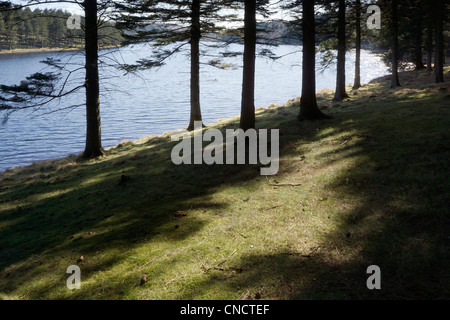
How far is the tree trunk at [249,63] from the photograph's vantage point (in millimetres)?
11148

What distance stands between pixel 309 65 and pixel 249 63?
8.21 feet

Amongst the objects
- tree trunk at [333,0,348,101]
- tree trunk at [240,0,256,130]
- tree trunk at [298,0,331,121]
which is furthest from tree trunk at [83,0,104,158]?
tree trunk at [333,0,348,101]

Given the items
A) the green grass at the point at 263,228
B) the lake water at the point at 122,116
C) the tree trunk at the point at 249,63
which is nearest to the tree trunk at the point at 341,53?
the lake water at the point at 122,116

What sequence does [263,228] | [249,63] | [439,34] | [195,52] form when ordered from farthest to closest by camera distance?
1. [439,34]
2. [195,52]
3. [249,63]
4. [263,228]

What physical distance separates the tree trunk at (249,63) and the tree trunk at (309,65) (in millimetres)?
2110

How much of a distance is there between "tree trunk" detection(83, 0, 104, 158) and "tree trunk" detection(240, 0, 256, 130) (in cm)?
707

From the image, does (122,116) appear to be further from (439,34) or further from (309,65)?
(439,34)

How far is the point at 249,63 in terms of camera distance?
11.5 meters

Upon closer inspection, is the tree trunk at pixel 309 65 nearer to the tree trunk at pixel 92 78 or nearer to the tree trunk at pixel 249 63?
the tree trunk at pixel 249 63

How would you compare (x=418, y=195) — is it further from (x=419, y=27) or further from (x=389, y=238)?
(x=419, y=27)

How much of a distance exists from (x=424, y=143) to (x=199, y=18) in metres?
14.6

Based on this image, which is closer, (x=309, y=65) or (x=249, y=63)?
(x=249, y=63)

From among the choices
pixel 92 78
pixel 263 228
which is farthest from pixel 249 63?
pixel 263 228

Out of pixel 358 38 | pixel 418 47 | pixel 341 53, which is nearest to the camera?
pixel 341 53
